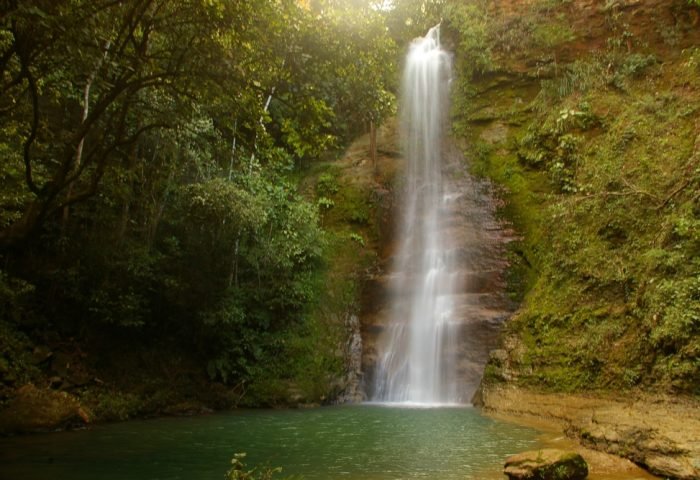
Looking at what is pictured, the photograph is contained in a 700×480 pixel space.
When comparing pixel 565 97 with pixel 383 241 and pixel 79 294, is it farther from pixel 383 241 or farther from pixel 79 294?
pixel 79 294

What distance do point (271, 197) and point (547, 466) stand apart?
1236cm

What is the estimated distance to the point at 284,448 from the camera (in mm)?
7910

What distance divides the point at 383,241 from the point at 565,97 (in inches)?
330

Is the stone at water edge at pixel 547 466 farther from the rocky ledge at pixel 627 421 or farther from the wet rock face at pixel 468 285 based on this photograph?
the wet rock face at pixel 468 285

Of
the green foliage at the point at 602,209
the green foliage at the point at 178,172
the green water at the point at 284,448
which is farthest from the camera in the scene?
the green foliage at the point at 602,209

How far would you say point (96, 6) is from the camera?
5.87 meters

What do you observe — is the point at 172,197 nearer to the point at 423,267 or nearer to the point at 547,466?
the point at 423,267

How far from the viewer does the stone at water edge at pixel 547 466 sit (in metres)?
5.51

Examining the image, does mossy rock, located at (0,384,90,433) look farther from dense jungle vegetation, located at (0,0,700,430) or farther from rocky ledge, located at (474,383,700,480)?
rocky ledge, located at (474,383,700,480)

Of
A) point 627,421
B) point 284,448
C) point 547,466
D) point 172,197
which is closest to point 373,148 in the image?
point 172,197

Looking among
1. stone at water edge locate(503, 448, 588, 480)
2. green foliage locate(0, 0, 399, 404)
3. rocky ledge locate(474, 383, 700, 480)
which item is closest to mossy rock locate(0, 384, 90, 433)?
green foliage locate(0, 0, 399, 404)

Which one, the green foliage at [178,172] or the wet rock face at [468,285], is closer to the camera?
the green foliage at [178,172]

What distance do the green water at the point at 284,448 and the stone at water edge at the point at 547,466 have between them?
0.36 m

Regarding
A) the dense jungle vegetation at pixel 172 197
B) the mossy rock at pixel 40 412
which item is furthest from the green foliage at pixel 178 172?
A: the mossy rock at pixel 40 412
